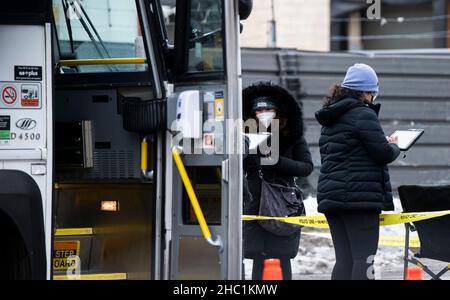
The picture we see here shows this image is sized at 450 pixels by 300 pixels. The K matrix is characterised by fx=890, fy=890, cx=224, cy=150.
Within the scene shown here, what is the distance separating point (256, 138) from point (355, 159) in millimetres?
777

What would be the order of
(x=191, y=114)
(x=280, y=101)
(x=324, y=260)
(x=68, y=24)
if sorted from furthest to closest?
(x=324, y=260)
(x=280, y=101)
(x=68, y=24)
(x=191, y=114)

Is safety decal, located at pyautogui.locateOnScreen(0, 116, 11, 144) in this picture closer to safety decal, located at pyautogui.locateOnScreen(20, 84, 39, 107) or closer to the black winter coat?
safety decal, located at pyautogui.locateOnScreen(20, 84, 39, 107)

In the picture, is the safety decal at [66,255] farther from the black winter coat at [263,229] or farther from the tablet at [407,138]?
the tablet at [407,138]

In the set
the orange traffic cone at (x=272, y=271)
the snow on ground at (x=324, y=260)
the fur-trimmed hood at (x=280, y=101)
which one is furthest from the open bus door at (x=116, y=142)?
the snow on ground at (x=324, y=260)

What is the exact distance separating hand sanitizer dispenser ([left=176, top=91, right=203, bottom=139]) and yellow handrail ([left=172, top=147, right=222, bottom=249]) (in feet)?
0.50

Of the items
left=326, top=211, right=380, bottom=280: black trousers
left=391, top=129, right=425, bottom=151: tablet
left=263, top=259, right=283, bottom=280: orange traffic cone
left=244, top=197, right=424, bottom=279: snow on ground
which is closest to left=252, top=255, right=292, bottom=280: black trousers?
left=326, top=211, right=380, bottom=280: black trousers

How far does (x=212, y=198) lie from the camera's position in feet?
16.8

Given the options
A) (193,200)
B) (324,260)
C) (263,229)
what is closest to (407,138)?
(263,229)

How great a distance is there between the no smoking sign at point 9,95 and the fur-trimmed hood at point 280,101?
2333 millimetres

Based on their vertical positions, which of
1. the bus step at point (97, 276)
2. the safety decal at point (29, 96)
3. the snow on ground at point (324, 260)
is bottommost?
the snow on ground at point (324, 260)

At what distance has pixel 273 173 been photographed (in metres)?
6.74

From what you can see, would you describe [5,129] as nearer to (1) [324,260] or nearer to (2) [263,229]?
(2) [263,229]

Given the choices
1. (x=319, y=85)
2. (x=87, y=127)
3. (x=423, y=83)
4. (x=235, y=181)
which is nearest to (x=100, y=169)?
(x=87, y=127)

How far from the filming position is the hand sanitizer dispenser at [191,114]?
5.01 m
